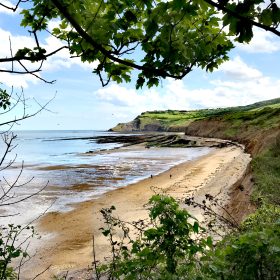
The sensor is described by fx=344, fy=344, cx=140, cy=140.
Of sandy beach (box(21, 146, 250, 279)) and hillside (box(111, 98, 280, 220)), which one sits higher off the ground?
hillside (box(111, 98, 280, 220))

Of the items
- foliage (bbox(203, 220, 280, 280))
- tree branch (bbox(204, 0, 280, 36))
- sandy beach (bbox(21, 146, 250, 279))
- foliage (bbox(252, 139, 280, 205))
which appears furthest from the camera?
sandy beach (bbox(21, 146, 250, 279))

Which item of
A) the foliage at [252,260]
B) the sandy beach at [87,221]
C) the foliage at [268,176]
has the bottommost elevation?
the sandy beach at [87,221]

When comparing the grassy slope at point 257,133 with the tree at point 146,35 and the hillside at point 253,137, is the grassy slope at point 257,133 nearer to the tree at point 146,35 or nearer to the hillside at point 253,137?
the hillside at point 253,137

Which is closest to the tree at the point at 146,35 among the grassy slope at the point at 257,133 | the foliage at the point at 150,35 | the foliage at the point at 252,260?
the foliage at the point at 150,35

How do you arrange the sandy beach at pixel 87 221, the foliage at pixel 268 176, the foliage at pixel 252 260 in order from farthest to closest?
the sandy beach at pixel 87 221, the foliage at pixel 268 176, the foliage at pixel 252 260

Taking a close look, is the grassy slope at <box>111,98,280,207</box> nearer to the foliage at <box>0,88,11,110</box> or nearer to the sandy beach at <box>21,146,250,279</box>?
the sandy beach at <box>21,146,250,279</box>

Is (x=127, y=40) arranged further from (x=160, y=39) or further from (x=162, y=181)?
(x=162, y=181)

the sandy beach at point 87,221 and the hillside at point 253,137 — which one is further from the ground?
the hillside at point 253,137

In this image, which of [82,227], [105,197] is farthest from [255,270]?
[105,197]

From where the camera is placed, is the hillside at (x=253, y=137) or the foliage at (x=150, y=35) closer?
the foliage at (x=150, y=35)

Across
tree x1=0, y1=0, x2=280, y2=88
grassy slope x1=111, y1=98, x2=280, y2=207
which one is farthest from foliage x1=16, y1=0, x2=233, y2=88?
grassy slope x1=111, y1=98, x2=280, y2=207

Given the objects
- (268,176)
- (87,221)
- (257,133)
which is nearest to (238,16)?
(268,176)

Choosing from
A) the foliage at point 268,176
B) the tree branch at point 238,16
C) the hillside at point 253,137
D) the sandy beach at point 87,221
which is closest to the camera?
the tree branch at point 238,16

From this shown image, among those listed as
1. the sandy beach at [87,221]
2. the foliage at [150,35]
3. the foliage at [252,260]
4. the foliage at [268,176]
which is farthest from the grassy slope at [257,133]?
the foliage at [150,35]
